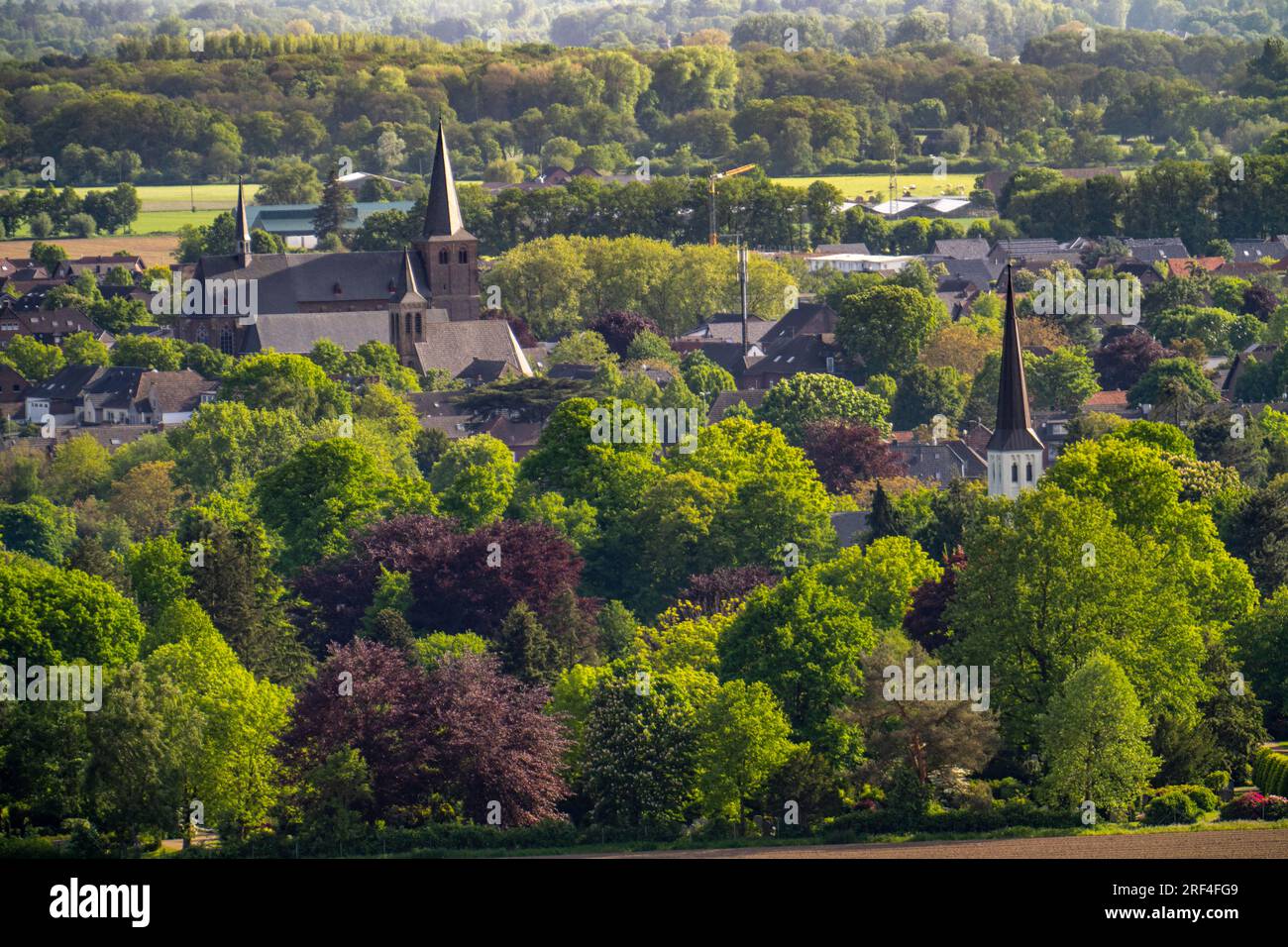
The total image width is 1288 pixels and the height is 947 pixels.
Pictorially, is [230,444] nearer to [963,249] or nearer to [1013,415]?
[1013,415]

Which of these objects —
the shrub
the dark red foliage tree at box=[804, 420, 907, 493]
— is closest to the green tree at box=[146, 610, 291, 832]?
the shrub

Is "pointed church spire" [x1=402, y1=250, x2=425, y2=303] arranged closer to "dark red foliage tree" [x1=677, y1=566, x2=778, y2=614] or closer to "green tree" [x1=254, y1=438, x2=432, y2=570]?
"green tree" [x1=254, y1=438, x2=432, y2=570]

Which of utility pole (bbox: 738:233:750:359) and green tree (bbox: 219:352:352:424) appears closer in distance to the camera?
green tree (bbox: 219:352:352:424)

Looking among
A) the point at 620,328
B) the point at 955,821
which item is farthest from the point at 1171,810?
the point at 620,328

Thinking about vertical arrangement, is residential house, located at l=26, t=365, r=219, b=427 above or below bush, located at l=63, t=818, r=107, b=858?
below

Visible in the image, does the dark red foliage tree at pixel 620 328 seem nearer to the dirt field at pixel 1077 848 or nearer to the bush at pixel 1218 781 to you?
the bush at pixel 1218 781
